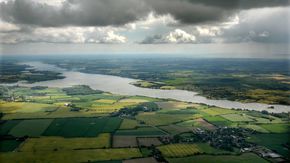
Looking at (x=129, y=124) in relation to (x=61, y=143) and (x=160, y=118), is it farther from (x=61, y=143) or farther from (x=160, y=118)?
(x=61, y=143)

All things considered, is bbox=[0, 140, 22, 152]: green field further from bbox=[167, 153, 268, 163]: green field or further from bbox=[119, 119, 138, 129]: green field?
bbox=[167, 153, 268, 163]: green field

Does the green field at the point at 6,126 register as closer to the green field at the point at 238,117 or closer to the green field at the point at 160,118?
the green field at the point at 160,118

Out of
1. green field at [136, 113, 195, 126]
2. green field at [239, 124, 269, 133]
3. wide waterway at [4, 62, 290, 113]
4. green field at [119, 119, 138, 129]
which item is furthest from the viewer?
wide waterway at [4, 62, 290, 113]

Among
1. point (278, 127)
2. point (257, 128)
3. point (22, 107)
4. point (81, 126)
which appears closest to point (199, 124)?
point (257, 128)

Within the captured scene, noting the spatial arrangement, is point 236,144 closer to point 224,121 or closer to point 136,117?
point 224,121

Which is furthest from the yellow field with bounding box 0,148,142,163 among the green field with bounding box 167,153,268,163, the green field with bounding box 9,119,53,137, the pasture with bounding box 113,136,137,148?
the green field with bounding box 9,119,53,137

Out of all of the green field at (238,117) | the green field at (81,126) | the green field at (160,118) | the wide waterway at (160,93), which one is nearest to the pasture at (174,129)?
the green field at (160,118)
